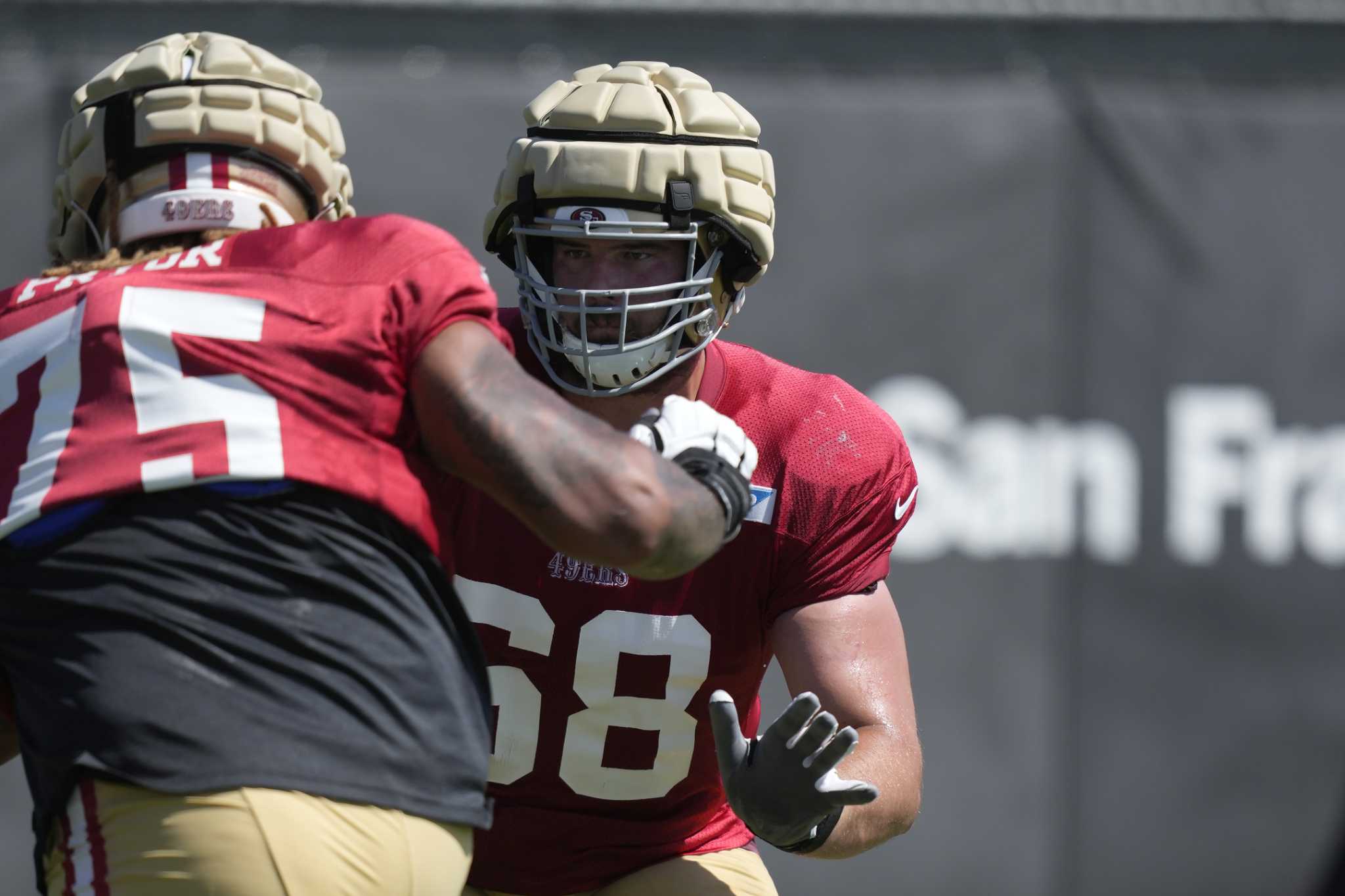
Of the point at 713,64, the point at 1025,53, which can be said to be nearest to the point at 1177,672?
the point at 1025,53

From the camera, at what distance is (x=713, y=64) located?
14.5 ft

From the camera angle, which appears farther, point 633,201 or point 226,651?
point 633,201

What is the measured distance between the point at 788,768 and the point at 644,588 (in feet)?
1.68

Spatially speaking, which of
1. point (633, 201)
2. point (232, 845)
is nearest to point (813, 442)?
point (633, 201)

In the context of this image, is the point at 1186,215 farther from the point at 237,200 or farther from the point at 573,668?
the point at 237,200

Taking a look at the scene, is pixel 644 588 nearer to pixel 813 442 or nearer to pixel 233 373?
pixel 813 442

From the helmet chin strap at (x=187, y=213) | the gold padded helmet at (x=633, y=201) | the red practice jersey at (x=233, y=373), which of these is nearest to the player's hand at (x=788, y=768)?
the red practice jersey at (x=233, y=373)

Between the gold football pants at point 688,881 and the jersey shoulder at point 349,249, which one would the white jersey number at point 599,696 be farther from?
the jersey shoulder at point 349,249

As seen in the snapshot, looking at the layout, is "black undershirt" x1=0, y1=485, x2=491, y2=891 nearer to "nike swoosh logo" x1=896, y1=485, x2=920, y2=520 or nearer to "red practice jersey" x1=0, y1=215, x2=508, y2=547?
"red practice jersey" x1=0, y1=215, x2=508, y2=547

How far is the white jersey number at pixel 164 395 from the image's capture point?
168 cm

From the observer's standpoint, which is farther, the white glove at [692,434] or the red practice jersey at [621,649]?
the red practice jersey at [621,649]

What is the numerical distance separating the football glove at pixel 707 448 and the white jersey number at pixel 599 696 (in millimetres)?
537

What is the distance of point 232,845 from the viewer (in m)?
1.63

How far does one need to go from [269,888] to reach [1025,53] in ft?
11.6
